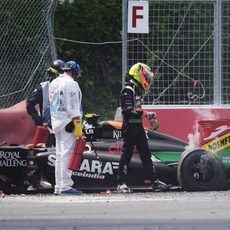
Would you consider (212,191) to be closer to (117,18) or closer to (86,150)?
(86,150)

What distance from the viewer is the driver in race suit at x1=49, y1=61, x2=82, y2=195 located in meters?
11.5

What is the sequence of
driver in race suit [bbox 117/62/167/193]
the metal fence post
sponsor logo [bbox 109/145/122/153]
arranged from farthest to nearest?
the metal fence post → sponsor logo [bbox 109/145/122/153] → driver in race suit [bbox 117/62/167/193]

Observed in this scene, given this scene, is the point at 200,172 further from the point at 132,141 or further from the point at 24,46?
the point at 24,46

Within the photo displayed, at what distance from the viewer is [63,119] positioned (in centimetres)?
1162

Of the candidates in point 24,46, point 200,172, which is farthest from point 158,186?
point 24,46

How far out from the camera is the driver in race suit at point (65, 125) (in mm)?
11539

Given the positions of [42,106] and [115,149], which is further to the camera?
[42,106]

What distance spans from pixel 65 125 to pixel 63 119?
84 mm

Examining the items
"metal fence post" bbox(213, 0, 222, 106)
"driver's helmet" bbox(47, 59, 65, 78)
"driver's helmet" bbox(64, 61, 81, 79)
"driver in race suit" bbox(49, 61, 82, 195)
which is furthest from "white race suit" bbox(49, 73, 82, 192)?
"metal fence post" bbox(213, 0, 222, 106)

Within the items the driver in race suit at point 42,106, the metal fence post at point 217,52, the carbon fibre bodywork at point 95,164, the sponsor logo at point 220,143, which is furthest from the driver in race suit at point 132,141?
the metal fence post at point 217,52

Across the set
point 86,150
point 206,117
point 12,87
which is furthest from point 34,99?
point 206,117

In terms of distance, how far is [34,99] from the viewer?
1271 cm

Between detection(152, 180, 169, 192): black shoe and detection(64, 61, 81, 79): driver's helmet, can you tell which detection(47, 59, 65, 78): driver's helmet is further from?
detection(152, 180, 169, 192): black shoe

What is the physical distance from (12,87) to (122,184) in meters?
3.62
